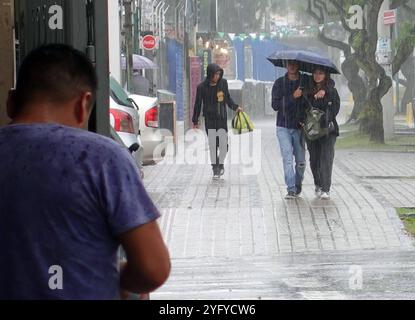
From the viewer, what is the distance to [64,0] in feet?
18.7

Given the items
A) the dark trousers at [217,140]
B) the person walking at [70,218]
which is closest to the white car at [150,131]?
the dark trousers at [217,140]

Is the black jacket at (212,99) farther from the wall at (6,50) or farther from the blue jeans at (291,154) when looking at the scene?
the wall at (6,50)

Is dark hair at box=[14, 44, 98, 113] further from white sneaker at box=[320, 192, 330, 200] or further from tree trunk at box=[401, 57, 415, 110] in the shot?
tree trunk at box=[401, 57, 415, 110]

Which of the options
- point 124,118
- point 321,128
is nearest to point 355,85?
point 321,128

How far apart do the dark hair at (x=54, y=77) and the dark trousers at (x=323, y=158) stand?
10324 mm

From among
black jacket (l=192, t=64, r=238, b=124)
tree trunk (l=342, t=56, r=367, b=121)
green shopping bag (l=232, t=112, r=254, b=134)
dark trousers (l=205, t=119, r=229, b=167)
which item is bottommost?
tree trunk (l=342, t=56, r=367, b=121)

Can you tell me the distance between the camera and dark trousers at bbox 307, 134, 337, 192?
44.8 ft

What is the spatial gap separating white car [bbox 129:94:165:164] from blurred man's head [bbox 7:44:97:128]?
12.8 meters

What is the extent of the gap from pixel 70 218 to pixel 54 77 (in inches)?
17.9

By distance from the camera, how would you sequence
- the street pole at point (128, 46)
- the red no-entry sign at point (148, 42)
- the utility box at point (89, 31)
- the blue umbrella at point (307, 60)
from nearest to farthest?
the utility box at point (89, 31) → the blue umbrella at point (307, 60) → the street pole at point (128, 46) → the red no-entry sign at point (148, 42)

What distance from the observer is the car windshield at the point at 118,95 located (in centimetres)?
1333

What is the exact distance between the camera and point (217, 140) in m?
17.0

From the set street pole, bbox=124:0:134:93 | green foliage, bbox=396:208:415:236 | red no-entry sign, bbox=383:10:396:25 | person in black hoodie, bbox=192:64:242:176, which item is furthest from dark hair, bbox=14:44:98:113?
red no-entry sign, bbox=383:10:396:25
